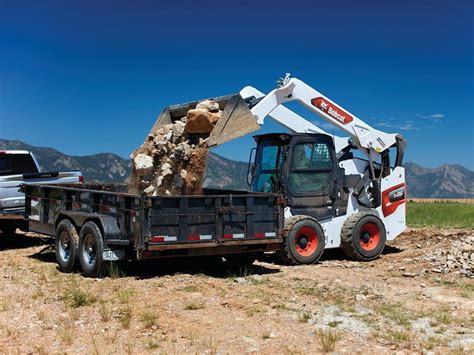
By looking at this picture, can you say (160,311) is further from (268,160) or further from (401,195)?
(401,195)

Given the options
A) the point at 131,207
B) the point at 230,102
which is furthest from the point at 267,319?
the point at 230,102

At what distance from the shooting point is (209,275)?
33.7ft

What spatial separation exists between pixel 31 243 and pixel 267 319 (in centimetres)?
936

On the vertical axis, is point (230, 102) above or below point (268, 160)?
above

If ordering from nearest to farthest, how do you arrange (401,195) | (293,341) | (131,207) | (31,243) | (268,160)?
(293,341) < (131,207) < (268,160) < (401,195) < (31,243)

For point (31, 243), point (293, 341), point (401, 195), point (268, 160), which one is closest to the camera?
point (293, 341)

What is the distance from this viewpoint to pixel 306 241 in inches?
464

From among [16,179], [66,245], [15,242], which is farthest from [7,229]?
[66,245]

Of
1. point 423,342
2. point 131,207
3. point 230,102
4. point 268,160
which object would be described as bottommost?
point 423,342

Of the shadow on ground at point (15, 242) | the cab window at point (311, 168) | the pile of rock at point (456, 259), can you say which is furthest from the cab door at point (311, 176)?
the shadow on ground at point (15, 242)

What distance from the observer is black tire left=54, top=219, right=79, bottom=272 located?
10.1 m

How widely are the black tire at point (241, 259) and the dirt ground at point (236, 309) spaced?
24 centimetres

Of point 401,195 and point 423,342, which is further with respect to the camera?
point 401,195

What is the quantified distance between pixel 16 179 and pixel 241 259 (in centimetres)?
569
